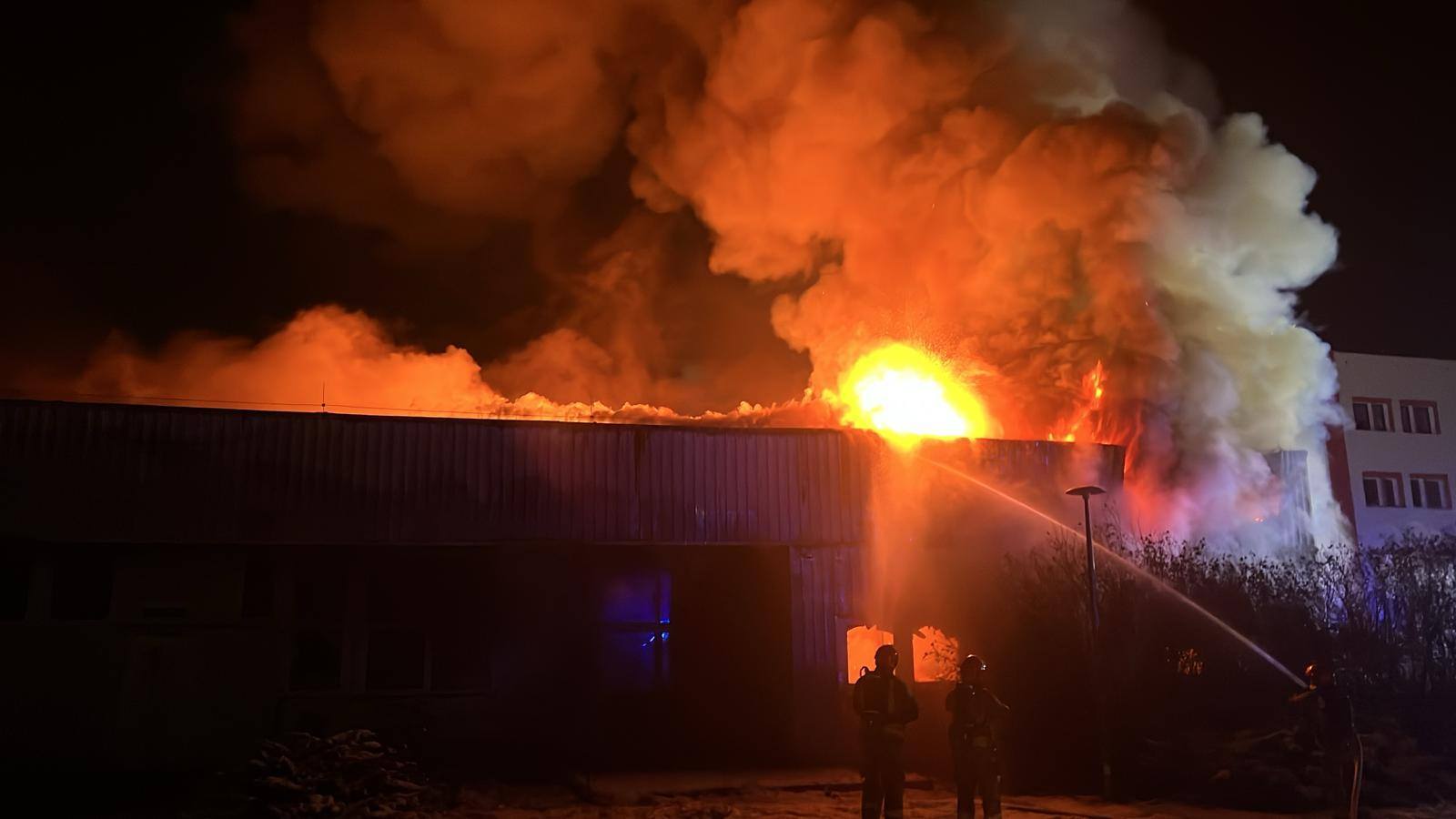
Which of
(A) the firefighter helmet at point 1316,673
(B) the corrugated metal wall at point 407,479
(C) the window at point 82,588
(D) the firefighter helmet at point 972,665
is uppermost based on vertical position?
(B) the corrugated metal wall at point 407,479

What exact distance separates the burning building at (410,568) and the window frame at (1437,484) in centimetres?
2399

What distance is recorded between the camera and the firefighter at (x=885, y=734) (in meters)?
9.80

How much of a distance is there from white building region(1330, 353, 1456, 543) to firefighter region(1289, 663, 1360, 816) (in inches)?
1029

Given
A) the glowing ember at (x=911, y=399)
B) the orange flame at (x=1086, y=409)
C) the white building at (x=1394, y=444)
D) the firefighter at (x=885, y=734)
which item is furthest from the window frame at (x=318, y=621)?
the white building at (x=1394, y=444)

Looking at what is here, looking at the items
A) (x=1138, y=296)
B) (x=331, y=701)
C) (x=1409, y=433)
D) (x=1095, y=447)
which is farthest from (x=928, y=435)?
(x=1409, y=433)

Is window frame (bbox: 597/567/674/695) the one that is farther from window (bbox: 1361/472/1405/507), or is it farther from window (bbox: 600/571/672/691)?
window (bbox: 1361/472/1405/507)

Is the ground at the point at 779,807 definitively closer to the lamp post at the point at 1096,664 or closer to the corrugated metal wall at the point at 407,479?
the lamp post at the point at 1096,664

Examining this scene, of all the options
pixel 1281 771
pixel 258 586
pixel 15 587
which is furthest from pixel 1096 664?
pixel 15 587

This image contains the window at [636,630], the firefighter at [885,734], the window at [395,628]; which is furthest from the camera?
the window at [636,630]

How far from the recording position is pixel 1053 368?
883 inches

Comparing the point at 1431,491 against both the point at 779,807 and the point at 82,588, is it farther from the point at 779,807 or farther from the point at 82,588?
the point at 82,588

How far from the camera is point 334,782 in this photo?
11922mm

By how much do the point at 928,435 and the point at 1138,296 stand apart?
7.10 m

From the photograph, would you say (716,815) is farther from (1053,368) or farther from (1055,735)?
(1053,368)
